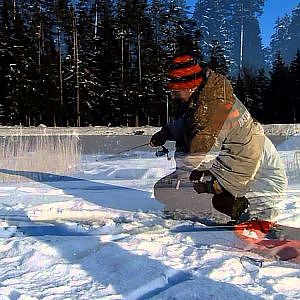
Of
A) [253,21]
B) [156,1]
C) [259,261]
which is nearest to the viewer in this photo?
[259,261]

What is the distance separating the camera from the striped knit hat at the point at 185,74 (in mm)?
4266

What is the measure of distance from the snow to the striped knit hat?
1176 millimetres

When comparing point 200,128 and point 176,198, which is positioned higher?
point 200,128

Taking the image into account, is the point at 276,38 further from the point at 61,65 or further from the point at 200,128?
the point at 200,128

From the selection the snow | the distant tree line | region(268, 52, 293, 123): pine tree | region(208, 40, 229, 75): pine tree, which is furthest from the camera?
region(208, 40, 229, 75): pine tree

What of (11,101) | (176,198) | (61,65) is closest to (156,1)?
(61,65)

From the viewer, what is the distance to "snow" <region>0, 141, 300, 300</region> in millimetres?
3031

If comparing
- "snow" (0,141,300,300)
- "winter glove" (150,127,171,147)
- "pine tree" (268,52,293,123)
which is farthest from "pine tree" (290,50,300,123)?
"winter glove" (150,127,171,147)

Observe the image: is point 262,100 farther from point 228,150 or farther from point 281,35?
point 281,35

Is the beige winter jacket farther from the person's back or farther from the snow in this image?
the snow

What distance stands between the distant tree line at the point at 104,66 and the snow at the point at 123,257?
23.0 m

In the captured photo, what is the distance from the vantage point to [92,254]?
3.73m

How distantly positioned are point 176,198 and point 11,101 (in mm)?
25820

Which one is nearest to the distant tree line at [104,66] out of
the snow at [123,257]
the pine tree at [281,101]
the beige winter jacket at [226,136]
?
the pine tree at [281,101]
